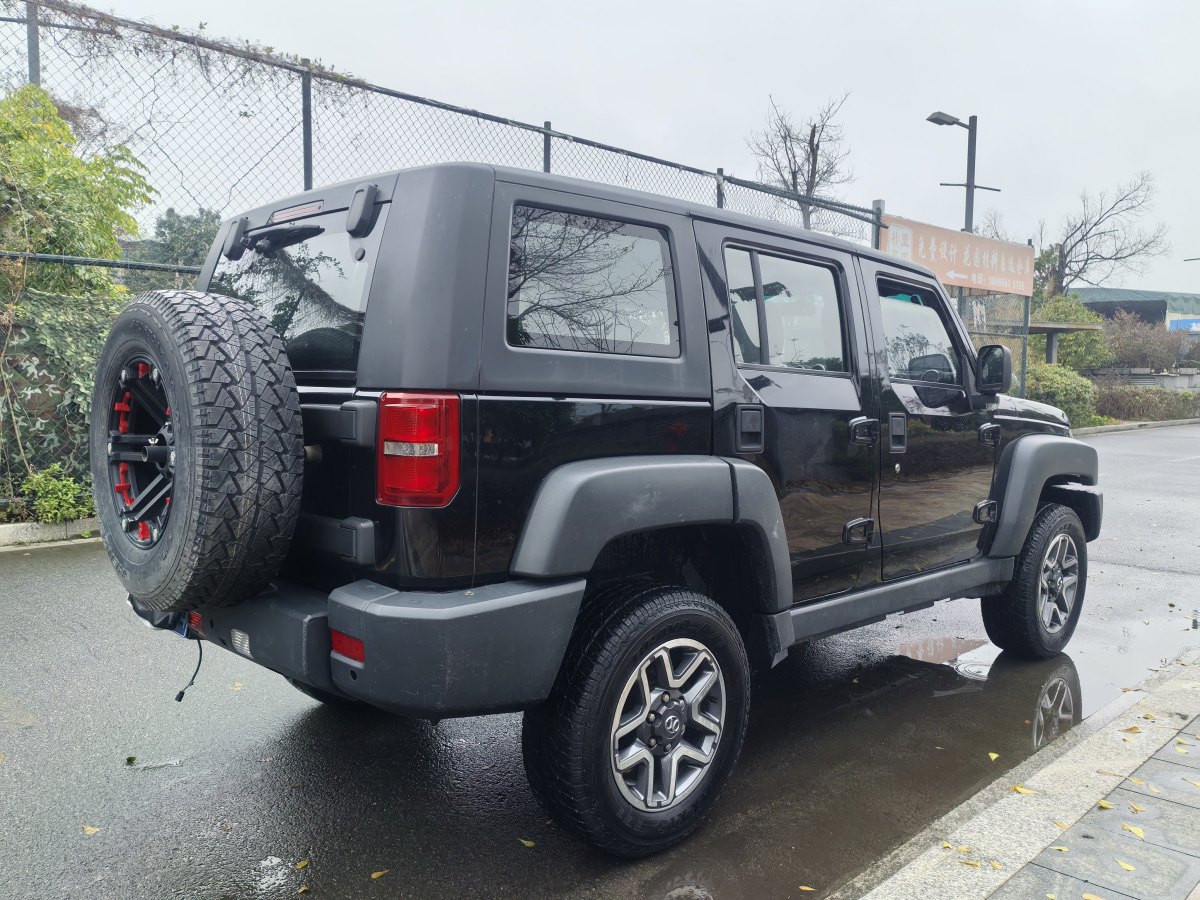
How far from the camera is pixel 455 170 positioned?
2.52 m

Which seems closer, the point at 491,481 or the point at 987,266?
the point at 491,481

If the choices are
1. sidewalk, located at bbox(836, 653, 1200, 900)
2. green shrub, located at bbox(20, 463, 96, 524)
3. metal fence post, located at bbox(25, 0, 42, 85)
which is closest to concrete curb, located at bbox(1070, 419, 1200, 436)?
sidewalk, located at bbox(836, 653, 1200, 900)

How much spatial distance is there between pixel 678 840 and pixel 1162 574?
5847 mm

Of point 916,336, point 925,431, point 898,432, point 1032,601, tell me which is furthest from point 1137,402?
point 898,432

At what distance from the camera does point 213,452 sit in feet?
7.82

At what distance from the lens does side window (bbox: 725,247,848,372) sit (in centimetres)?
325

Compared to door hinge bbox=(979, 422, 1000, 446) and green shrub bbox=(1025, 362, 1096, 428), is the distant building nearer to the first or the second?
green shrub bbox=(1025, 362, 1096, 428)

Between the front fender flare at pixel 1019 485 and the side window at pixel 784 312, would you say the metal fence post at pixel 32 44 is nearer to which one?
the side window at pixel 784 312

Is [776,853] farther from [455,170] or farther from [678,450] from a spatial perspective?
[455,170]

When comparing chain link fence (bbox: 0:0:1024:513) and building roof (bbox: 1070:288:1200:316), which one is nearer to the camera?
chain link fence (bbox: 0:0:1024:513)

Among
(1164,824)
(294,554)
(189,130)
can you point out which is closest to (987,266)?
(189,130)

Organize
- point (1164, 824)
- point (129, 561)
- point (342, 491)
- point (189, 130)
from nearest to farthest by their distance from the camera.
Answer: point (342, 491) < point (129, 561) < point (1164, 824) < point (189, 130)

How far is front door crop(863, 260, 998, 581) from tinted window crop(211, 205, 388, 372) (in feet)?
7.13

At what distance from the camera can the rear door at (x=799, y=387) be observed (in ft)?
10.3
